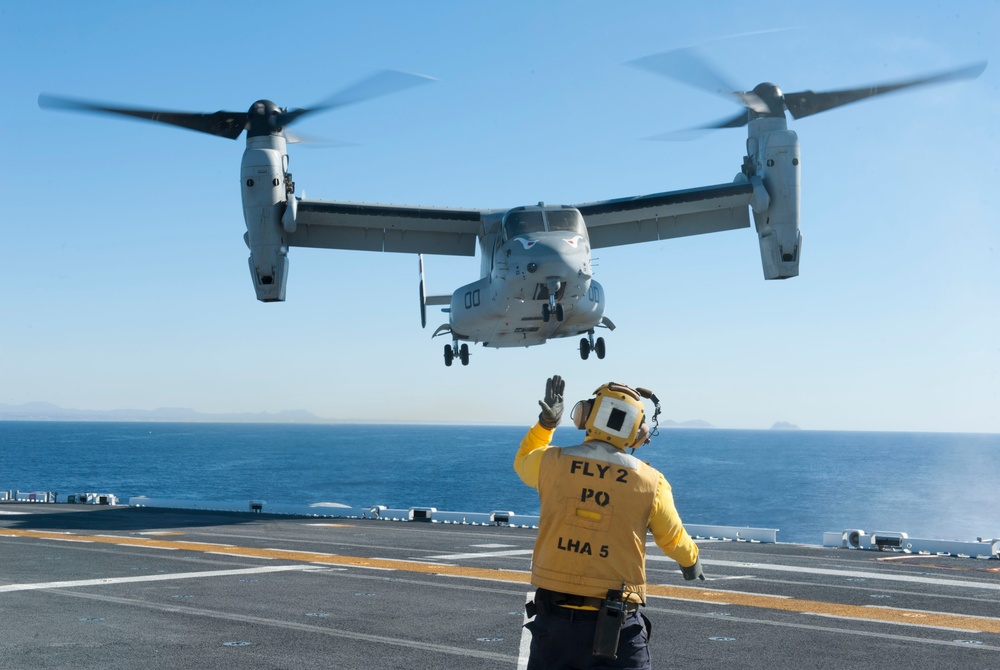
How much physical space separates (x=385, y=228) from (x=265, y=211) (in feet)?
16.5

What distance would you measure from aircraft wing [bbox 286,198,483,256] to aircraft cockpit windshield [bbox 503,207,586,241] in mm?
3897

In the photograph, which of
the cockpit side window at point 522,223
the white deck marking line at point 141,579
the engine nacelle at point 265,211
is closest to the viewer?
the white deck marking line at point 141,579

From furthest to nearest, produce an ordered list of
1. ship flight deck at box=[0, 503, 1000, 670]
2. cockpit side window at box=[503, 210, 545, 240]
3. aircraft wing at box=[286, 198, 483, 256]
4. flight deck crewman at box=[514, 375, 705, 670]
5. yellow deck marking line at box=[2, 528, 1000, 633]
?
aircraft wing at box=[286, 198, 483, 256]
cockpit side window at box=[503, 210, 545, 240]
yellow deck marking line at box=[2, 528, 1000, 633]
ship flight deck at box=[0, 503, 1000, 670]
flight deck crewman at box=[514, 375, 705, 670]

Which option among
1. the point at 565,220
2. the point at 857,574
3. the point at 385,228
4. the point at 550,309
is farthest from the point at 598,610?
the point at 385,228

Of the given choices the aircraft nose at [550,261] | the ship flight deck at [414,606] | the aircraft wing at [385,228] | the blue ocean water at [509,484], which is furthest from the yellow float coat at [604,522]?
the blue ocean water at [509,484]

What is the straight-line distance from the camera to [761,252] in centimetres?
2392

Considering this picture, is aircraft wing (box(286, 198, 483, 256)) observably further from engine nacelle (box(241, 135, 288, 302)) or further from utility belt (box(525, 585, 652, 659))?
utility belt (box(525, 585, 652, 659))

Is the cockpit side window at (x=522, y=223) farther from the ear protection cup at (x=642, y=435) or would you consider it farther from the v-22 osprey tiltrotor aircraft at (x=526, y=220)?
the ear protection cup at (x=642, y=435)

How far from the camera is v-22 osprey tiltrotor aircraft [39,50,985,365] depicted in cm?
2166

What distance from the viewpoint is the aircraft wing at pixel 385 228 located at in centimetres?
2498

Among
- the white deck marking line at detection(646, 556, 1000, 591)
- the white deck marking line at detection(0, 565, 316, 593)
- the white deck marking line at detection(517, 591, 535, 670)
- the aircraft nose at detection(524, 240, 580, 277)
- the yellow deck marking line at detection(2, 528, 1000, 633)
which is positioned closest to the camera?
the white deck marking line at detection(517, 591, 535, 670)

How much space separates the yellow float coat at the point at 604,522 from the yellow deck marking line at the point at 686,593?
24.1ft

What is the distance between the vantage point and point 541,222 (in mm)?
22281

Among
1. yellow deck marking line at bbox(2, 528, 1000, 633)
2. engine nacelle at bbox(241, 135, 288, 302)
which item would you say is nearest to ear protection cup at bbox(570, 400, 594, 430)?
yellow deck marking line at bbox(2, 528, 1000, 633)
